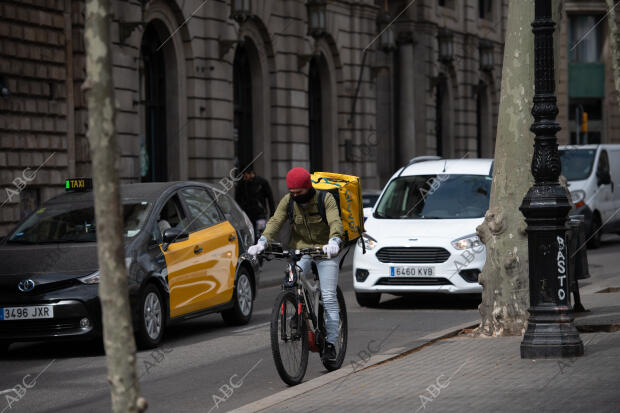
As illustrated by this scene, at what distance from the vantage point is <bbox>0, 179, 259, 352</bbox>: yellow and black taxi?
10.3 m

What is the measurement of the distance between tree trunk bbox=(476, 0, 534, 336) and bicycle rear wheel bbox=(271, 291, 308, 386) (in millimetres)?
2606

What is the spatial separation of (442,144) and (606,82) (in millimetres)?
13082

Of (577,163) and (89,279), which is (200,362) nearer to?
(89,279)

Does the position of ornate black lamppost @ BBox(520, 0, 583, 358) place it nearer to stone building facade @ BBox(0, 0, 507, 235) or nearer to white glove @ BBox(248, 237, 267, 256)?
white glove @ BBox(248, 237, 267, 256)

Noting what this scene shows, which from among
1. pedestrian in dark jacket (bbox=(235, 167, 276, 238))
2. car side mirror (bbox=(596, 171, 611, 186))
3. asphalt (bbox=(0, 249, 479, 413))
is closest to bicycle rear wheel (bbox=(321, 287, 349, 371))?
asphalt (bbox=(0, 249, 479, 413))

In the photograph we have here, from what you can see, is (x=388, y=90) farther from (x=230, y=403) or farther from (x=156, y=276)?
(x=230, y=403)

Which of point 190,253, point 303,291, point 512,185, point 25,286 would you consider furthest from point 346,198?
point 25,286

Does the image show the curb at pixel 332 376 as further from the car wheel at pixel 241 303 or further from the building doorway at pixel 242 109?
the building doorway at pixel 242 109

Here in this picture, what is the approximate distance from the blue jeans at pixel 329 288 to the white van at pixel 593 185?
49.6 ft

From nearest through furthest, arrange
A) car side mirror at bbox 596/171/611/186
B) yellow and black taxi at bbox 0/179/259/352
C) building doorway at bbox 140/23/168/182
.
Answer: yellow and black taxi at bbox 0/179/259/352 → car side mirror at bbox 596/171/611/186 → building doorway at bbox 140/23/168/182

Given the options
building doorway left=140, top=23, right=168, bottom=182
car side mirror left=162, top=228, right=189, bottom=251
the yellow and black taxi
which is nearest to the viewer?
the yellow and black taxi

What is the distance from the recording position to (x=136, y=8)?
23.2 m

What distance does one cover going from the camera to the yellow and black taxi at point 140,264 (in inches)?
405

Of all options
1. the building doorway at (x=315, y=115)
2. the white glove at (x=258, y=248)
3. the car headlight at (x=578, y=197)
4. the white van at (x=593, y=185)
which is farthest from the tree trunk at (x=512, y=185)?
the building doorway at (x=315, y=115)
